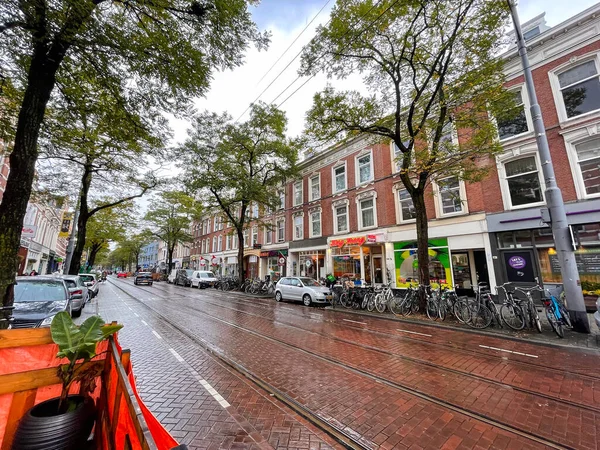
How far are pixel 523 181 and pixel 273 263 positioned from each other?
772 inches

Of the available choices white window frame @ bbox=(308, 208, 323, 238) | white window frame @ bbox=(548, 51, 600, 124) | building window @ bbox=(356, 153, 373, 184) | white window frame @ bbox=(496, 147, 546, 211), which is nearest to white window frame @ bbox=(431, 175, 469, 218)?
white window frame @ bbox=(496, 147, 546, 211)

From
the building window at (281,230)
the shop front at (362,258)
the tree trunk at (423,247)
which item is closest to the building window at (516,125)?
the tree trunk at (423,247)

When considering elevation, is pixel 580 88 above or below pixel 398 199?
above

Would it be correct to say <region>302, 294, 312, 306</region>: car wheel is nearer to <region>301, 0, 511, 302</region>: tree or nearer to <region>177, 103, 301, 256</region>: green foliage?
<region>301, 0, 511, 302</region>: tree

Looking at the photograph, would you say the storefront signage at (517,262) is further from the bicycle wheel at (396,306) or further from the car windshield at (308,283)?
the car windshield at (308,283)

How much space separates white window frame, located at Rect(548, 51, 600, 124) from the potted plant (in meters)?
16.2

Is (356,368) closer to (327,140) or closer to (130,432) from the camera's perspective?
(130,432)

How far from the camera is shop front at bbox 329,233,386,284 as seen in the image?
16.1 meters

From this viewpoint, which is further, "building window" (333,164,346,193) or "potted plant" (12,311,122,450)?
"building window" (333,164,346,193)

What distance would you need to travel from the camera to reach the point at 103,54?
4.76 m

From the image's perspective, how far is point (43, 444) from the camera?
6.23 ft

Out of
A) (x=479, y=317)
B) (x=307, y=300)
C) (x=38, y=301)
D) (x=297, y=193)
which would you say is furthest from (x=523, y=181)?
(x=38, y=301)

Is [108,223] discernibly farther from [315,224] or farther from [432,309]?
[432,309]

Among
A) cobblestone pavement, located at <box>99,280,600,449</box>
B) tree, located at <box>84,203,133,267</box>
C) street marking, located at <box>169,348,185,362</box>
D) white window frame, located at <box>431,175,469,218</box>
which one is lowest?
cobblestone pavement, located at <box>99,280,600,449</box>
